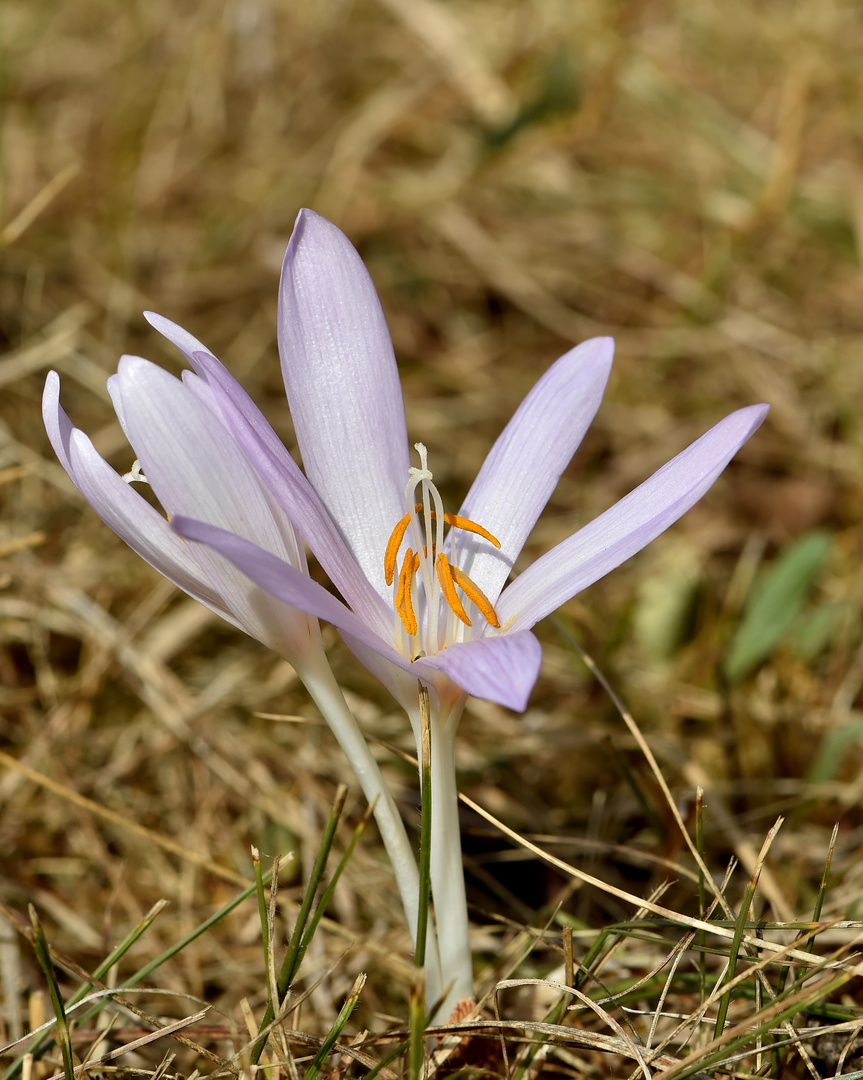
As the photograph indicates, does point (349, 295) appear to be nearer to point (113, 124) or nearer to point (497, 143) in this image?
point (497, 143)

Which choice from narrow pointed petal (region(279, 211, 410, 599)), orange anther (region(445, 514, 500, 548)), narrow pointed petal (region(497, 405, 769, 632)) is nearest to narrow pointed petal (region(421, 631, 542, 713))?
narrow pointed petal (region(497, 405, 769, 632))

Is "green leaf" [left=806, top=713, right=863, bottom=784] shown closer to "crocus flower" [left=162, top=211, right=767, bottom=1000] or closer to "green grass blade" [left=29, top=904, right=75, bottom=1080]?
"crocus flower" [left=162, top=211, right=767, bottom=1000]

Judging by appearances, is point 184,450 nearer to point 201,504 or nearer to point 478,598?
point 201,504

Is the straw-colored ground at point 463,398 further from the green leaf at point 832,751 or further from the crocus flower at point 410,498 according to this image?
the crocus flower at point 410,498

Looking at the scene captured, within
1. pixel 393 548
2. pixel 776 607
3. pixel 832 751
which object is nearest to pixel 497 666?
pixel 393 548

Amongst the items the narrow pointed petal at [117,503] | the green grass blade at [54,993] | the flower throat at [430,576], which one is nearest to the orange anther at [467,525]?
the flower throat at [430,576]

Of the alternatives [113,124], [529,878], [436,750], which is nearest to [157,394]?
[436,750]

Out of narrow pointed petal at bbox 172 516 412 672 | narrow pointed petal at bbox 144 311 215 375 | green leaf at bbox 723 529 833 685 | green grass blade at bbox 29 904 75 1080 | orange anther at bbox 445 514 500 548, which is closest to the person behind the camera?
narrow pointed petal at bbox 172 516 412 672
